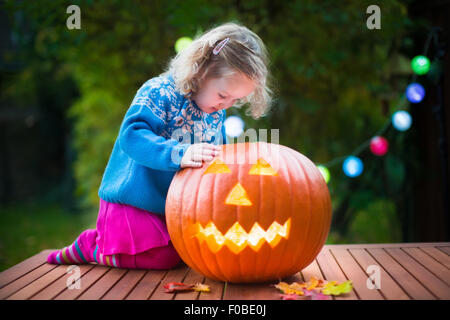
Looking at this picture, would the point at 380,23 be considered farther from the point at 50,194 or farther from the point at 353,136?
the point at 50,194

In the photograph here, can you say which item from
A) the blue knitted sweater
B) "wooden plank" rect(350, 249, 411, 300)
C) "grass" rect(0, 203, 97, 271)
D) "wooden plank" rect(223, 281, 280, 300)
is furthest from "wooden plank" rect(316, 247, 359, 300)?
"grass" rect(0, 203, 97, 271)

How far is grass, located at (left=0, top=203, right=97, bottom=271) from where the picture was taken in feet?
16.3

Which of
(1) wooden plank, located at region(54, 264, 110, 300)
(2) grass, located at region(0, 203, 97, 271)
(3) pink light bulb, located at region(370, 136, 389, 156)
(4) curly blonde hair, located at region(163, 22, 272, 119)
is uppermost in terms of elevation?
(4) curly blonde hair, located at region(163, 22, 272, 119)

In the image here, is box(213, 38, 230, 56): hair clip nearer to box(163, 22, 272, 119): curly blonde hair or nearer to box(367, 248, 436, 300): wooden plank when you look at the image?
box(163, 22, 272, 119): curly blonde hair

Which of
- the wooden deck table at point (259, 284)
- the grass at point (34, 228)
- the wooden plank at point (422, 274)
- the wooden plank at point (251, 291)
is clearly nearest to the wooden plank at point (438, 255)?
the wooden deck table at point (259, 284)

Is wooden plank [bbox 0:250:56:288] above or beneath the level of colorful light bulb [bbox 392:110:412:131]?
beneath

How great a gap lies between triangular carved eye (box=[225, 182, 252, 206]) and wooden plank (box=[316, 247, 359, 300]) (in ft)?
1.63

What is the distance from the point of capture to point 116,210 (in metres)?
2.21

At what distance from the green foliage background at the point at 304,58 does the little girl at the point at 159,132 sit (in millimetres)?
1397

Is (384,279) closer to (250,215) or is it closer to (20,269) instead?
(250,215)

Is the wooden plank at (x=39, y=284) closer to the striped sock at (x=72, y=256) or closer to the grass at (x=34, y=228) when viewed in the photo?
the striped sock at (x=72, y=256)

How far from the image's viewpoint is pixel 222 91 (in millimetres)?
2090

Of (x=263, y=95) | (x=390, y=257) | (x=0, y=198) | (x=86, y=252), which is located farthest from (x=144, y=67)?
(x=0, y=198)

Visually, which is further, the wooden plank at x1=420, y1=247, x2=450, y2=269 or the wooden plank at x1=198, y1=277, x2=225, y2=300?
the wooden plank at x1=420, y1=247, x2=450, y2=269
